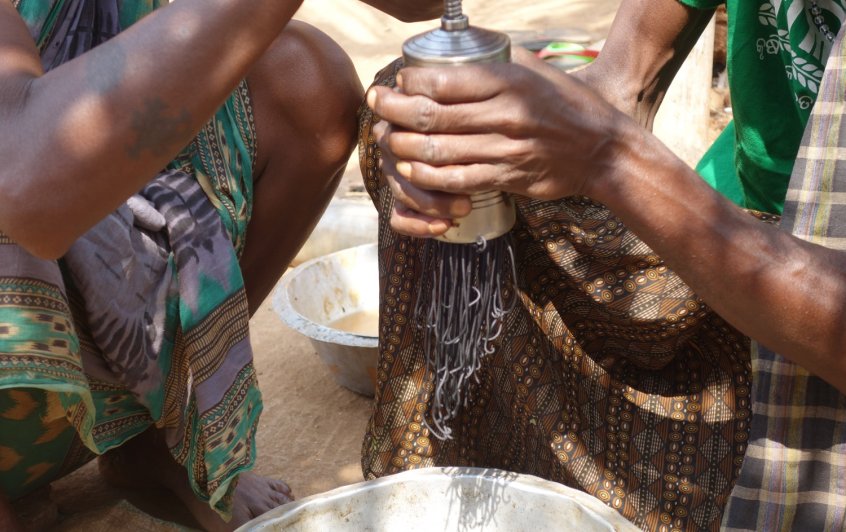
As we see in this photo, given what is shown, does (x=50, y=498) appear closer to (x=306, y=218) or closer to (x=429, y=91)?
(x=306, y=218)

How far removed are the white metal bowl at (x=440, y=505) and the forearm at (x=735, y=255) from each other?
15.9 inches

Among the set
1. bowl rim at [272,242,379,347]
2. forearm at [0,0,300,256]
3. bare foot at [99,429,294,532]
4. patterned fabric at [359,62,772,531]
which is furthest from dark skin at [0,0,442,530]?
bowl rim at [272,242,379,347]

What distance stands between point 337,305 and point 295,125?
3.17 feet

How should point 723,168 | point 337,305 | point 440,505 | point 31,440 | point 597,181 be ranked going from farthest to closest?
point 337,305 < point 723,168 < point 31,440 < point 440,505 < point 597,181

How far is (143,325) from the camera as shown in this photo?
1.56 metres

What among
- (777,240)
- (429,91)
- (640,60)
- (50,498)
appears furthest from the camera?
(50,498)

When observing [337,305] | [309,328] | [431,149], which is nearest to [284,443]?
[309,328]

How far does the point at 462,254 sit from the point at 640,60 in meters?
0.70

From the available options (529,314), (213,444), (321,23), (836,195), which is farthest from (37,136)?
(321,23)

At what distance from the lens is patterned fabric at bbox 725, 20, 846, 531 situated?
4.22 ft

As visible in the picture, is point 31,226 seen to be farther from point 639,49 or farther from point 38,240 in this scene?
point 639,49

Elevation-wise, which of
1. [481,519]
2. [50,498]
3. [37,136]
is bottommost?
[50,498]

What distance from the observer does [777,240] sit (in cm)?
121

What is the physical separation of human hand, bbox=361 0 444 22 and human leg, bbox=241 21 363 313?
0.24 metres
